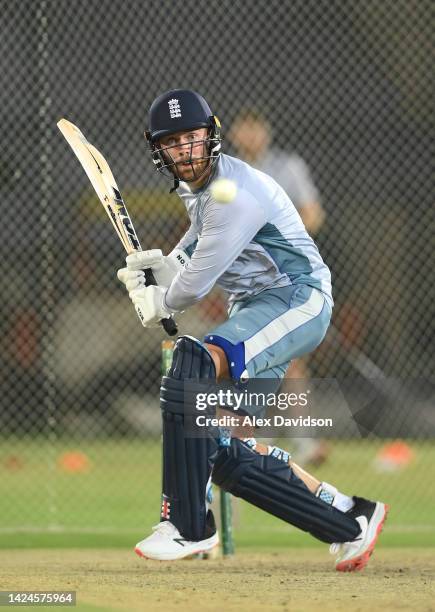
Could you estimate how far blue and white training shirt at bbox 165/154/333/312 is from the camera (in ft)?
14.1

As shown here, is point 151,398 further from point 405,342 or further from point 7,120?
point 7,120

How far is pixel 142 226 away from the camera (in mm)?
8391

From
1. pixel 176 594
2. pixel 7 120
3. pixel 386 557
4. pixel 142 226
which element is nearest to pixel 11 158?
pixel 7 120

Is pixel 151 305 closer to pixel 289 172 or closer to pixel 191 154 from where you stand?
pixel 191 154

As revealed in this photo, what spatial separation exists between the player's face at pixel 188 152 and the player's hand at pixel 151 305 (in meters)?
0.43

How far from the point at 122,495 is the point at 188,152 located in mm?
3618

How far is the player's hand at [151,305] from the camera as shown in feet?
14.5

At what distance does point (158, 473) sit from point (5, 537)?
189 cm

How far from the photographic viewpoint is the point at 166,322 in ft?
14.8

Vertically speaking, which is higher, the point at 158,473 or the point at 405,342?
the point at 405,342

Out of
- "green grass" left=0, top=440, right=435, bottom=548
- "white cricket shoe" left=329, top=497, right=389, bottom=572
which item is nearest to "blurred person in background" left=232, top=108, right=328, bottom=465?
"green grass" left=0, top=440, right=435, bottom=548

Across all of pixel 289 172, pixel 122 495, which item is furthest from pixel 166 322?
pixel 122 495

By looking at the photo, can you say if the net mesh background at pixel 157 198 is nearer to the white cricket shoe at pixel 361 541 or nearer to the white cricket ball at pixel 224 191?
the white cricket shoe at pixel 361 541

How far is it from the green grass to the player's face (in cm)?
219
